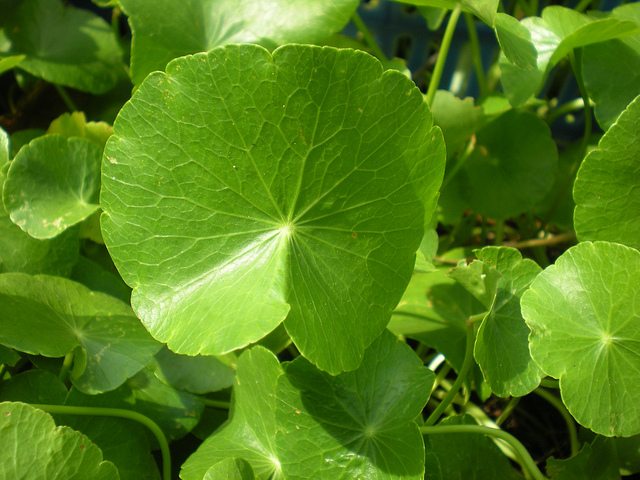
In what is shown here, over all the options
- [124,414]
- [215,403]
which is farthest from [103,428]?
[215,403]

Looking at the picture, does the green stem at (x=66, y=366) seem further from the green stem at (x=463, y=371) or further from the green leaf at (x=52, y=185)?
the green stem at (x=463, y=371)

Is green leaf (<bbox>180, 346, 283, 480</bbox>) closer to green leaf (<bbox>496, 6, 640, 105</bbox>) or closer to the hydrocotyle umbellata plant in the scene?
the hydrocotyle umbellata plant

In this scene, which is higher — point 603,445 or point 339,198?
point 339,198

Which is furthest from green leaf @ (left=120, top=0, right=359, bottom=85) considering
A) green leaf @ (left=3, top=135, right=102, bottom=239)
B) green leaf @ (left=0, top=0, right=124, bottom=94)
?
green leaf @ (left=0, top=0, right=124, bottom=94)

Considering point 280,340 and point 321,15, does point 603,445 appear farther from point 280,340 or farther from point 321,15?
point 321,15

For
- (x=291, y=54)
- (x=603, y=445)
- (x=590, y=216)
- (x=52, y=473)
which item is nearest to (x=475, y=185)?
(x=590, y=216)

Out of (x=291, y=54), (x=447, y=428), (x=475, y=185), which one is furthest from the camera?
(x=475, y=185)
